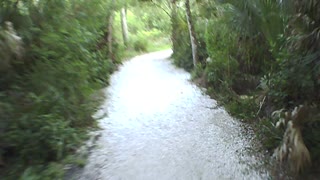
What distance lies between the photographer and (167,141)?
6172 millimetres

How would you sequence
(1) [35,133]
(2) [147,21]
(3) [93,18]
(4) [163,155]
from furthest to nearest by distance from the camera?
(2) [147,21], (3) [93,18], (4) [163,155], (1) [35,133]

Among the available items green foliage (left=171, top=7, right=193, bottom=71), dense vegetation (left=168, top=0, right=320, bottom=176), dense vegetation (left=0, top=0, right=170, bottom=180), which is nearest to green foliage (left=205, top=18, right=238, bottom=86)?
dense vegetation (left=168, top=0, right=320, bottom=176)

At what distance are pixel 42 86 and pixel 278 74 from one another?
4016 mm

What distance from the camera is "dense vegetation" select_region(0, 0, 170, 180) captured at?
4715mm

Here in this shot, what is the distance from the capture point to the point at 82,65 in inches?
276

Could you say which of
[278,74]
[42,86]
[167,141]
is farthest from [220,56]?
[42,86]

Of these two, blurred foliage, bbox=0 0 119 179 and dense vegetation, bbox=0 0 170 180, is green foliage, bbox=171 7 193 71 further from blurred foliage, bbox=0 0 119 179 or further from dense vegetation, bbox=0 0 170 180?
blurred foliage, bbox=0 0 119 179

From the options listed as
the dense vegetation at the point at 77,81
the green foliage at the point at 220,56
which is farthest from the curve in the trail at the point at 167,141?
the green foliage at the point at 220,56

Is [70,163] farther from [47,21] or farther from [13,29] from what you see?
[47,21]

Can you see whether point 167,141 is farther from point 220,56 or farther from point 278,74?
point 220,56

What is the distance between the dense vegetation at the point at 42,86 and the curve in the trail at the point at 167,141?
0.56 m

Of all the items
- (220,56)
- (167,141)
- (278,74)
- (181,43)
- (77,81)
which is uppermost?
(278,74)

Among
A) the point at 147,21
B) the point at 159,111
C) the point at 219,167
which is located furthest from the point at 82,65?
the point at 147,21

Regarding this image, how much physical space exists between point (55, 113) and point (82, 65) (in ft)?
5.32
